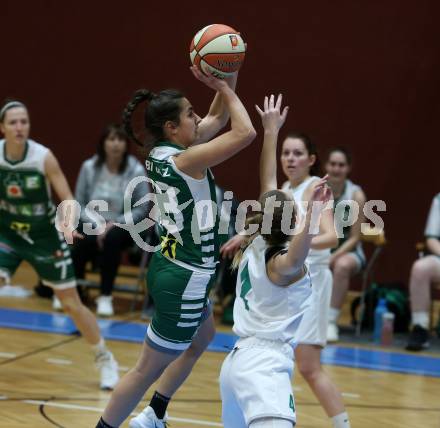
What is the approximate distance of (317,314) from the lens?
19.6ft

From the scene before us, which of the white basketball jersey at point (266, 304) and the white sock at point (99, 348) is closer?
the white basketball jersey at point (266, 304)

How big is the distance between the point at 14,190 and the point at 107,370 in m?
1.43

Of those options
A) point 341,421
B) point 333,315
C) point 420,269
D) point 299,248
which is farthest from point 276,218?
point 333,315

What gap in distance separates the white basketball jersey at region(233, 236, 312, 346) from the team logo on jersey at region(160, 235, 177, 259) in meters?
0.56

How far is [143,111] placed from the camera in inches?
213

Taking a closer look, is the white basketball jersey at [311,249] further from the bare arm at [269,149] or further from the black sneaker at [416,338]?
the black sneaker at [416,338]

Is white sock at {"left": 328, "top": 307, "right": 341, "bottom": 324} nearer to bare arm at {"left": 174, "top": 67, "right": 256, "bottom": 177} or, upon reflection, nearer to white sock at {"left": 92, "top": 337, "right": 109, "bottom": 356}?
white sock at {"left": 92, "top": 337, "right": 109, "bottom": 356}

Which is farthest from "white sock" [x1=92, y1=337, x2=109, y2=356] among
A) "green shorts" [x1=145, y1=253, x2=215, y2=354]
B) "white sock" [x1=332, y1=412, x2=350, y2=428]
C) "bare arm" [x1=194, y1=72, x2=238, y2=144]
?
"bare arm" [x1=194, y1=72, x2=238, y2=144]

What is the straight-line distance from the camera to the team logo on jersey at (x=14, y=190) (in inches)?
285

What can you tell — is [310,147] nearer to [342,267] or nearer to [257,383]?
[257,383]

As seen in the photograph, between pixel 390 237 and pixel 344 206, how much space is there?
86.8 inches

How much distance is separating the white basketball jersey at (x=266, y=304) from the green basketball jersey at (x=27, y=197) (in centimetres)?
280

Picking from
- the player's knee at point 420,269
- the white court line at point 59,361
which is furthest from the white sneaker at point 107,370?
the player's knee at point 420,269

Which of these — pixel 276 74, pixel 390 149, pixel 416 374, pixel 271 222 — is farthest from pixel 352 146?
pixel 271 222
